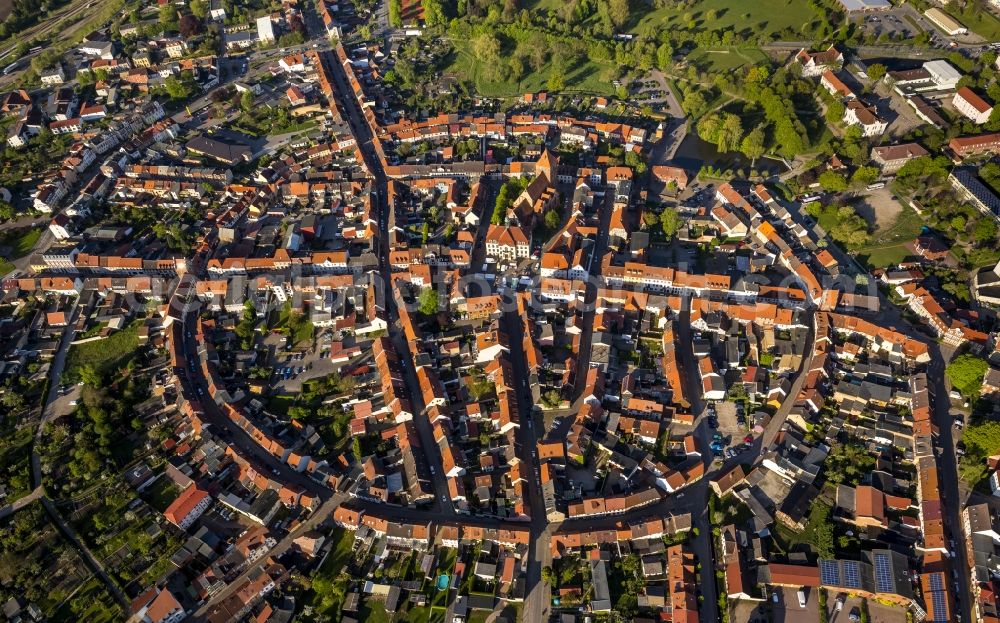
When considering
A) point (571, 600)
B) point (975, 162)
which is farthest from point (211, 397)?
point (975, 162)

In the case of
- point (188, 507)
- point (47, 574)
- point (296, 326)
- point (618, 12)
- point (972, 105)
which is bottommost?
point (47, 574)

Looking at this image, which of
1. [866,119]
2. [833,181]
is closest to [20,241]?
[833,181]

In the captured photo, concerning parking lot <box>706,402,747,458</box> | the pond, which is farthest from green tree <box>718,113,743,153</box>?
parking lot <box>706,402,747,458</box>

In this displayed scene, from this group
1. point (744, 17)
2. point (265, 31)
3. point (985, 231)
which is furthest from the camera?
point (265, 31)

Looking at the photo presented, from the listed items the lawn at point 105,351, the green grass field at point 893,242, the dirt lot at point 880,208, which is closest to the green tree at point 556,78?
the dirt lot at point 880,208

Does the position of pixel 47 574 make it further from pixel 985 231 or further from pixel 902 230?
pixel 985 231

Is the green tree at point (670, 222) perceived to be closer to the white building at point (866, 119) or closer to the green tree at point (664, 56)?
the white building at point (866, 119)

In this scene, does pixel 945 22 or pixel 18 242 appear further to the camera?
pixel 945 22
